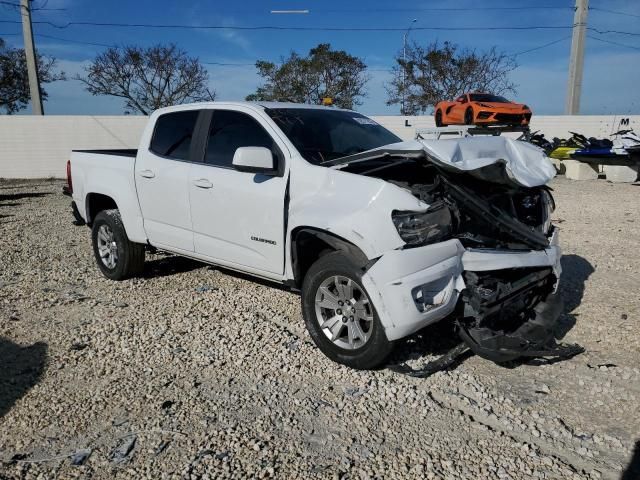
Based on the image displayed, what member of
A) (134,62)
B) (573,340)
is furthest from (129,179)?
(134,62)

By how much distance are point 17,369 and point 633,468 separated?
400 centimetres

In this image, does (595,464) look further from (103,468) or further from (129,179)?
(129,179)

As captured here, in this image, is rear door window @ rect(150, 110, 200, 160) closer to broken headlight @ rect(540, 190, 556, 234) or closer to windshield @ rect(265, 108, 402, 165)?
windshield @ rect(265, 108, 402, 165)

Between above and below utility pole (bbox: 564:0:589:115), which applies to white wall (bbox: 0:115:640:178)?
below

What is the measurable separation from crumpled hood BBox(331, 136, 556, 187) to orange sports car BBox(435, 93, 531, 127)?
16000 millimetres

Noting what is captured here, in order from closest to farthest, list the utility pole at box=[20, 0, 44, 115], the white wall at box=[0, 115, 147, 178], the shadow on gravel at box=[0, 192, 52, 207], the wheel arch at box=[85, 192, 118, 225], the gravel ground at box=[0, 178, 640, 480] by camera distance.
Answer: the gravel ground at box=[0, 178, 640, 480] → the wheel arch at box=[85, 192, 118, 225] → the shadow on gravel at box=[0, 192, 52, 207] → the white wall at box=[0, 115, 147, 178] → the utility pole at box=[20, 0, 44, 115]

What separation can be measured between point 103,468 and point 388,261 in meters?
1.97

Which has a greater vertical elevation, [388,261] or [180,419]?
[388,261]

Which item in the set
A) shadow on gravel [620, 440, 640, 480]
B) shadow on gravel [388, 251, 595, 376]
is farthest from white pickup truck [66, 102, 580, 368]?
shadow on gravel [620, 440, 640, 480]

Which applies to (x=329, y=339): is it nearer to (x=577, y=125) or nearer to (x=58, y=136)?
(x=58, y=136)

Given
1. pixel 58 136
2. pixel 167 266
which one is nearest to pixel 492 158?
pixel 167 266

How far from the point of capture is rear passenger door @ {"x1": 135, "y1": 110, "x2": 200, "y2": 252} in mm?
5137

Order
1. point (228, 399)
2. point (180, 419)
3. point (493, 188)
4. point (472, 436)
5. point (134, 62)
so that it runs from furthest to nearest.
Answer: point (134, 62)
point (493, 188)
point (228, 399)
point (180, 419)
point (472, 436)

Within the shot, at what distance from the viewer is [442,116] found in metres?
21.3
